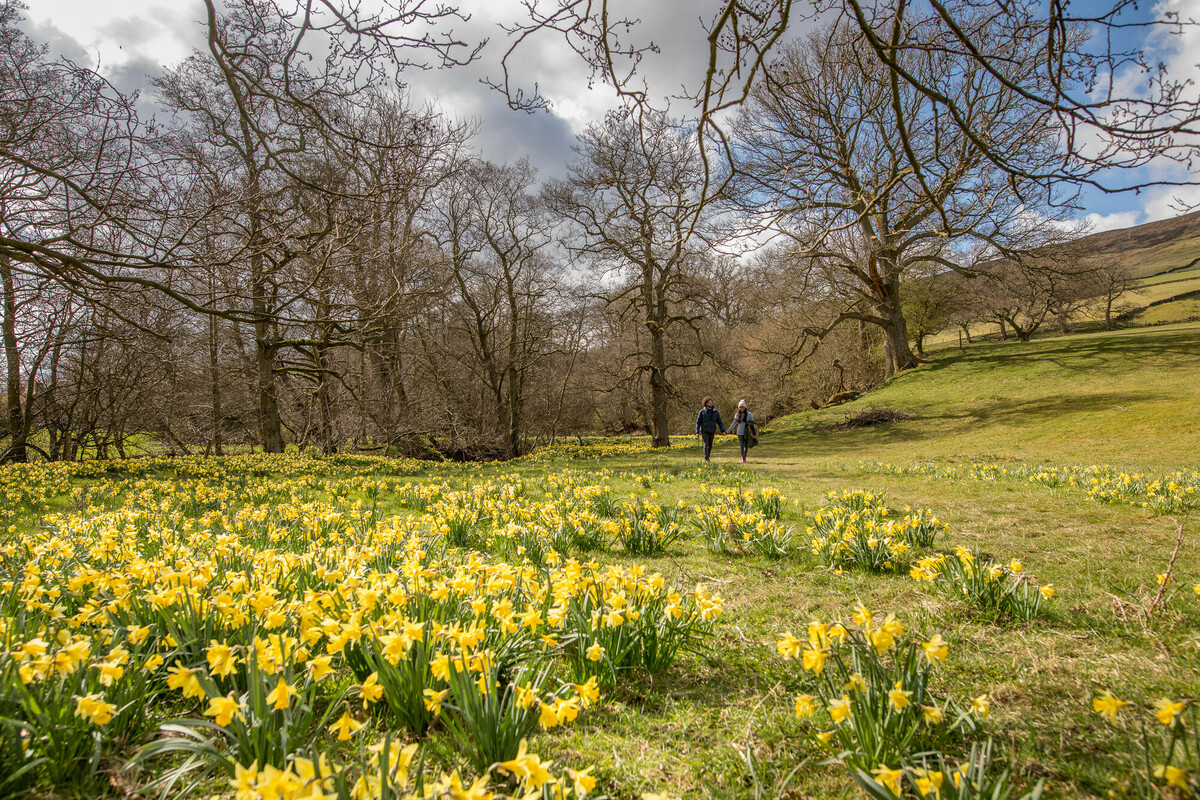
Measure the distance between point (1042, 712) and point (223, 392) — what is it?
20.0m

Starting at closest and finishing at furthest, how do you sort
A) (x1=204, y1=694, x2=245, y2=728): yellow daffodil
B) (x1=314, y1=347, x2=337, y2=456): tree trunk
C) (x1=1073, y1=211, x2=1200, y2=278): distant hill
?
(x1=204, y1=694, x2=245, y2=728): yellow daffodil < (x1=314, y1=347, x2=337, y2=456): tree trunk < (x1=1073, y1=211, x2=1200, y2=278): distant hill

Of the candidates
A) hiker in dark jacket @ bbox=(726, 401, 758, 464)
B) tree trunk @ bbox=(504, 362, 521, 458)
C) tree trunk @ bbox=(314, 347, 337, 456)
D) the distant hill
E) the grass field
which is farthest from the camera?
the distant hill

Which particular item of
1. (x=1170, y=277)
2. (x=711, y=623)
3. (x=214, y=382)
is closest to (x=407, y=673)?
(x=711, y=623)

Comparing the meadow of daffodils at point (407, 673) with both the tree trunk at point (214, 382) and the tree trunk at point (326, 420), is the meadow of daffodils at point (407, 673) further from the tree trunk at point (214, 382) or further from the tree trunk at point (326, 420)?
the tree trunk at point (214, 382)

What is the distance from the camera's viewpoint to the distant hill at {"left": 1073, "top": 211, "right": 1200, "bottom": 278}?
7269cm

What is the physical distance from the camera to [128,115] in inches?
183

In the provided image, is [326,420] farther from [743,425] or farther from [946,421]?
[946,421]

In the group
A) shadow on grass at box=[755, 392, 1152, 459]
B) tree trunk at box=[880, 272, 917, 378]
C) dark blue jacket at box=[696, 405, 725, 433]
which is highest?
tree trunk at box=[880, 272, 917, 378]

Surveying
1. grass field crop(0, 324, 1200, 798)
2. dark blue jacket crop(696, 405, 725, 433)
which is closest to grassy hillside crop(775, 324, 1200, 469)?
dark blue jacket crop(696, 405, 725, 433)

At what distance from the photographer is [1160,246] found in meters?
95.8

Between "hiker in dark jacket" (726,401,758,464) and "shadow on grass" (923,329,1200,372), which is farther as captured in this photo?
"shadow on grass" (923,329,1200,372)

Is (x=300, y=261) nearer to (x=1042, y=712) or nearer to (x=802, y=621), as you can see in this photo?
(x=802, y=621)

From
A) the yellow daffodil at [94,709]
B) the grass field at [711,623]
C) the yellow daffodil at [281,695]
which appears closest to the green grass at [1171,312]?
the grass field at [711,623]

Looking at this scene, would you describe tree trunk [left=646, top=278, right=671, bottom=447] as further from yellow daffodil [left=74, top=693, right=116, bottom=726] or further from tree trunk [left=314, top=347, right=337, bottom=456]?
yellow daffodil [left=74, top=693, right=116, bottom=726]
